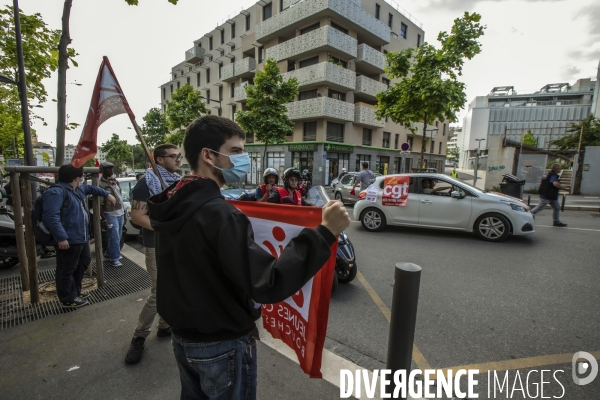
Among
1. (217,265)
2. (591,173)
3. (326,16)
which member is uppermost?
(326,16)

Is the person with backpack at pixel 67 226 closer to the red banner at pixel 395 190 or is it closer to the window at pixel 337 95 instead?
the red banner at pixel 395 190

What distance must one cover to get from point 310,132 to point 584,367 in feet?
79.3

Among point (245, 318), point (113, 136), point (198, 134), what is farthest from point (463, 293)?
point (113, 136)

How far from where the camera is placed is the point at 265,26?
26406 millimetres

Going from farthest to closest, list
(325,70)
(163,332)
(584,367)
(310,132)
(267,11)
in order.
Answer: (267,11)
(310,132)
(325,70)
(163,332)
(584,367)

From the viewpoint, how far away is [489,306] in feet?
12.2

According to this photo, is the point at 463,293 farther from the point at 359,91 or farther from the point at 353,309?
the point at 359,91

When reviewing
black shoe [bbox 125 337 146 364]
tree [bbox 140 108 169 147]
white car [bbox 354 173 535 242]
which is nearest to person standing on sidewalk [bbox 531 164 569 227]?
white car [bbox 354 173 535 242]

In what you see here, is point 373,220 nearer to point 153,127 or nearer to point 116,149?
point 153,127

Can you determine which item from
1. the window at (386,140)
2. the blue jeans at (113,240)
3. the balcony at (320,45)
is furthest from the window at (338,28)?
the blue jeans at (113,240)

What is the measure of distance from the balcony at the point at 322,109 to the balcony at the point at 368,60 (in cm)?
428

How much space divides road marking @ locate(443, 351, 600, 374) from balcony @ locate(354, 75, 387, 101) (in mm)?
25632

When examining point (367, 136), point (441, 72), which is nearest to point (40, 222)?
point (441, 72)

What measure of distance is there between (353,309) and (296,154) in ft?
76.7
